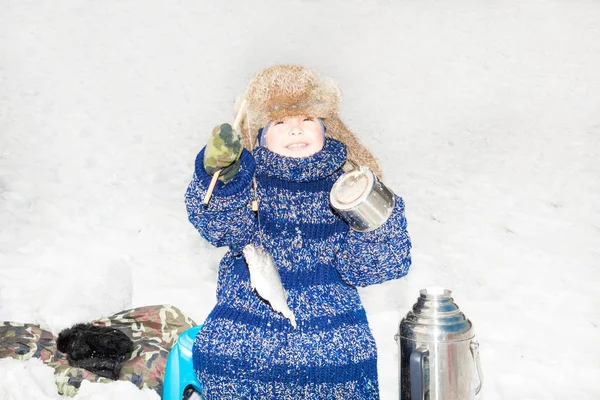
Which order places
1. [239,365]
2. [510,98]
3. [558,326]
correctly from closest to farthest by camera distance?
[239,365] < [558,326] < [510,98]

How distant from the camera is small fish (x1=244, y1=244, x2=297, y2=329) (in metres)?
1.46

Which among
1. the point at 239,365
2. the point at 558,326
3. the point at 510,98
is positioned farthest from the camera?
the point at 510,98

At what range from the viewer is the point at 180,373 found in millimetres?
1717

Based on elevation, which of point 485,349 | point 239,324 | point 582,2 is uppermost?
point 582,2

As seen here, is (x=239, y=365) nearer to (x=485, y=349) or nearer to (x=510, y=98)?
(x=485, y=349)

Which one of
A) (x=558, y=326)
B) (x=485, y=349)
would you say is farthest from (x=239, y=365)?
(x=558, y=326)

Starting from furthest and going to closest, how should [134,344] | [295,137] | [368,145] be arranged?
[368,145]
[134,344]
[295,137]

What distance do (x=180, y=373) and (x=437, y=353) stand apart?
59cm

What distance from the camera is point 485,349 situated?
2.51 metres

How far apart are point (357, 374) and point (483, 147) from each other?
1.34m

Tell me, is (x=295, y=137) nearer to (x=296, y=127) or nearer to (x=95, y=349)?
(x=296, y=127)

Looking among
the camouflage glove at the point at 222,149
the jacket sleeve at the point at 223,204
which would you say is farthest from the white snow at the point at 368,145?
the camouflage glove at the point at 222,149

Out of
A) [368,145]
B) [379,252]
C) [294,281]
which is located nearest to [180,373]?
[294,281]

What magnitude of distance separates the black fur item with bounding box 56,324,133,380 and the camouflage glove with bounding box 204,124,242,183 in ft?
3.37
